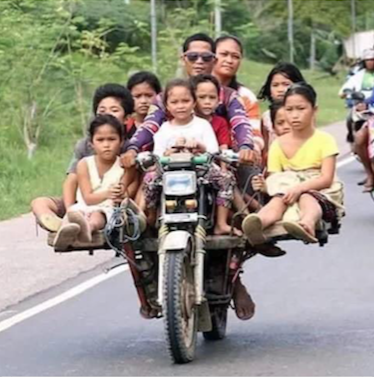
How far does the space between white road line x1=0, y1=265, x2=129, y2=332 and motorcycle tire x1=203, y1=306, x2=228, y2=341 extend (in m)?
1.62

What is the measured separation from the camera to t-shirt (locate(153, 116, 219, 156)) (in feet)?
27.5

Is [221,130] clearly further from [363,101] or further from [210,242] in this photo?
[363,101]

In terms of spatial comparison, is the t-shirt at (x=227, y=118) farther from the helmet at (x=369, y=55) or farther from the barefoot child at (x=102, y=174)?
the helmet at (x=369, y=55)

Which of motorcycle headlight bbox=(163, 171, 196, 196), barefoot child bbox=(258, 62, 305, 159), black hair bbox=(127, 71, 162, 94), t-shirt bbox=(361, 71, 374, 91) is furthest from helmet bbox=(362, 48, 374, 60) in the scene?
motorcycle headlight bbox=(163, 171, 196, 196)

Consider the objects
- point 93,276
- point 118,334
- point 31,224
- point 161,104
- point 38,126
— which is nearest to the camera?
point 161,104

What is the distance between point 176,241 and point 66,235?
0.65 meters

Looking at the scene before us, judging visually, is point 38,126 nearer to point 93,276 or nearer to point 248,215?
point 93,276

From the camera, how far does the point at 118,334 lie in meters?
9.50

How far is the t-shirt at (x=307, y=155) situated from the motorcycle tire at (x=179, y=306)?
1041 mm

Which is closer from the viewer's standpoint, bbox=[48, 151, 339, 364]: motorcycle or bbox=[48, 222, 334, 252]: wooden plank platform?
bbox=[48, 151, 339, 364]: motorcycle

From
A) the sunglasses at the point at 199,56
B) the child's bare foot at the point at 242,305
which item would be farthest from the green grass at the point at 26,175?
the child's bare foot at the point at 242,305

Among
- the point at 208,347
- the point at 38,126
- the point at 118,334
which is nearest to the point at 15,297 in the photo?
the point at 118,334

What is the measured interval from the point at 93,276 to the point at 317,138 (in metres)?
→ 4.36

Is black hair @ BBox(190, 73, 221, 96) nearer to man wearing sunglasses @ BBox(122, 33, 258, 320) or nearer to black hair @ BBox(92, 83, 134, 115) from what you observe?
man wearing sunglasses @ BBox(122, 33, 258, 320)
